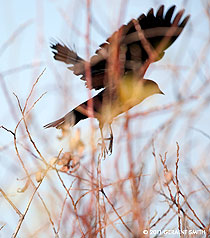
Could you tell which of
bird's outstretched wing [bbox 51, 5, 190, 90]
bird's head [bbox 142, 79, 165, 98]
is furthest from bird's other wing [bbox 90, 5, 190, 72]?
bird's head [bbox 142, 79, 165, 98]

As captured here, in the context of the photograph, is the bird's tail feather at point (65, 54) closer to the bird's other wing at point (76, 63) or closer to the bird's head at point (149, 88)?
the bird's other wing at point (76, 63)

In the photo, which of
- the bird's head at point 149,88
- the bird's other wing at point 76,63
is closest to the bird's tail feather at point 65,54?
the bird's other wing at point 76,63

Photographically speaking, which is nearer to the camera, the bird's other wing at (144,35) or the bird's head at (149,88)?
the bird's other wing at (144,35)

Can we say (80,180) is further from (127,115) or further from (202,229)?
(202,229)

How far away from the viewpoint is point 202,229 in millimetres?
1810

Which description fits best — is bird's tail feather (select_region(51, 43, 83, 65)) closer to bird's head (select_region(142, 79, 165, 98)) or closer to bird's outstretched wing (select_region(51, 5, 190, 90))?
bird's outstretched wing (select_region(51, 5, 190, 90))

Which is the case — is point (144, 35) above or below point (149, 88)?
above

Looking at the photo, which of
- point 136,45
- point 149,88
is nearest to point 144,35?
point 136,45

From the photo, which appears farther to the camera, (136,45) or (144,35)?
(136,45)

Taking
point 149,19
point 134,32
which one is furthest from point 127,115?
point 149,19

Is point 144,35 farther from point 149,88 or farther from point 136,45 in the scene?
point 149,88

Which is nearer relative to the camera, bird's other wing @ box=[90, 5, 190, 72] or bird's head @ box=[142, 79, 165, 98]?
bird's other wing @ box=[90, 5, 190, 72]

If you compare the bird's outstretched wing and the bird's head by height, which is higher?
the bird's outstretched wing

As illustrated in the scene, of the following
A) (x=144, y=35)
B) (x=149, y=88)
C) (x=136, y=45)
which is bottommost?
(x=149, y=88)
